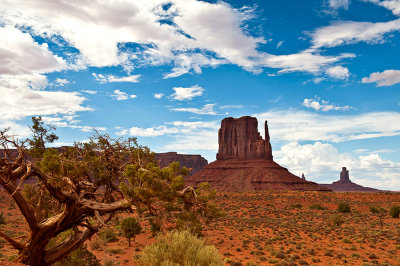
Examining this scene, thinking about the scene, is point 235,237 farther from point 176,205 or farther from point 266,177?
point 266,177

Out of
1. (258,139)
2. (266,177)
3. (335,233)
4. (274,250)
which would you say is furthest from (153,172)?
(258,139)

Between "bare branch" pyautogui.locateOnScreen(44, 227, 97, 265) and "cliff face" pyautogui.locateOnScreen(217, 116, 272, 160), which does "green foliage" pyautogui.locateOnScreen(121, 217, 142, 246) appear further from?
"cliff face" pyautogui.locateOnScreen(217, 116, 272, 160)

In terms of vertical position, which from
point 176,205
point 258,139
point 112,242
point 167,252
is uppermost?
point 258,139

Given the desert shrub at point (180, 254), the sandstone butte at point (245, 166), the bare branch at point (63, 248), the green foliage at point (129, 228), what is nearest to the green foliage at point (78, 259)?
the bare branch at point (63, 248)

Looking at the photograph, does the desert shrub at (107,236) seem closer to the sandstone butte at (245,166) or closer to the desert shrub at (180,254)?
the desert shrub at (180,254)

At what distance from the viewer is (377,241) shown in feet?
83.9

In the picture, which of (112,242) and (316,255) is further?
(112,242)

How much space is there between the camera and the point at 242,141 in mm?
152125

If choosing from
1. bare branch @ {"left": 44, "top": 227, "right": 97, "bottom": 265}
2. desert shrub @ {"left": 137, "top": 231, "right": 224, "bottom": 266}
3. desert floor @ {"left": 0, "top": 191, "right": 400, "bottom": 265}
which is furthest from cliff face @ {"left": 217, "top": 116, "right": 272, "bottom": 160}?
desert shrub @ {"left": 137, "top": 231, "right": 224, "bottom": 266}

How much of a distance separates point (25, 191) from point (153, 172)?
242 inches

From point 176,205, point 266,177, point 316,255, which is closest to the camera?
point 176,205

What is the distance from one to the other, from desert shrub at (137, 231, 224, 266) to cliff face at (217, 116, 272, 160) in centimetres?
13344

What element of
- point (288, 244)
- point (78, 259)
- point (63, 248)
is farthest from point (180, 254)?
point (288, 244)

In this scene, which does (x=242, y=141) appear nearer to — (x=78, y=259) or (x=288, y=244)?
(x=288, y=244)
